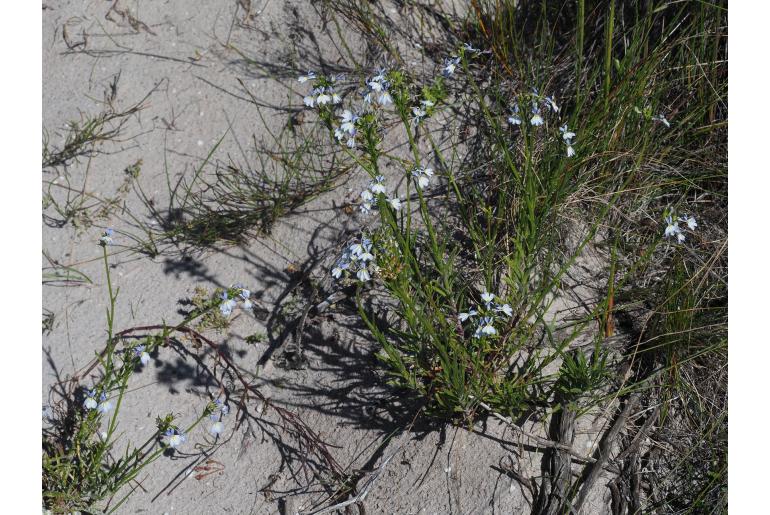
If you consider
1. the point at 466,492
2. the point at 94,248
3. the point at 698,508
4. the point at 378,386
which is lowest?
the point at 698,508

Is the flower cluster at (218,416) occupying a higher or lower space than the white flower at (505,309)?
lower

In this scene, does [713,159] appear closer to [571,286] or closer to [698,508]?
[571,286]

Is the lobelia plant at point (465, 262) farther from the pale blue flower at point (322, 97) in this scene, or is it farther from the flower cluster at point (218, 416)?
the flower cluster at point (218, 416)

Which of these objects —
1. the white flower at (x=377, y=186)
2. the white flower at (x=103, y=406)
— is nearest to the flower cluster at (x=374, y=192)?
the white flower at (x=377, y=186)

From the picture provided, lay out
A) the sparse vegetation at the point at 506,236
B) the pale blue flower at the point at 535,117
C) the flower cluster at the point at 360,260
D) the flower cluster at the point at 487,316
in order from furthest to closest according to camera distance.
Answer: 1. the pale blue flower at the point at 535,117
2. the sparse vegetation at the point at 506,236
3. the flower cluster at the point at 487,316
4. the flower cluster at the point at 360,260

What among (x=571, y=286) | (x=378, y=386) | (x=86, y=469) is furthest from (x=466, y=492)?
(x=86, y=469)

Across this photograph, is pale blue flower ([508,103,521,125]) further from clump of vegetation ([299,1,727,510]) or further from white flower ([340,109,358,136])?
white flower ([340,109,358,136])
